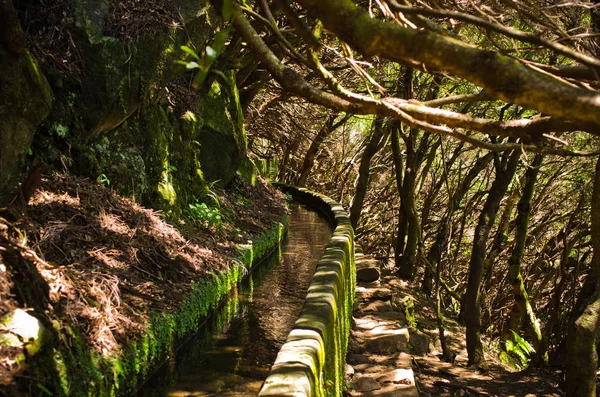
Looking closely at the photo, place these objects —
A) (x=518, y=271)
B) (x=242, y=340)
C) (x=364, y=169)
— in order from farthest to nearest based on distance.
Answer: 1. (x=364, y=169)
2. (x=518, y=271)
3. (x=242, y=340)

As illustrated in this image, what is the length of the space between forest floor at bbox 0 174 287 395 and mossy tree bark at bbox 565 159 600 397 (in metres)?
4.05

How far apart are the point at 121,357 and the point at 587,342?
482 centimetres

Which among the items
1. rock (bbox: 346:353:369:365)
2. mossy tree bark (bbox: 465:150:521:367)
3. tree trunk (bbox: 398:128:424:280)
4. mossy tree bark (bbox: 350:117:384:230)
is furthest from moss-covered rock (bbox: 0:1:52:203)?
mossy tree bark (bbox: 350:117:384:230)

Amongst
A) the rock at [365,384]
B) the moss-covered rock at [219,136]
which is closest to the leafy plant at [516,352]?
the rock at [365,384]

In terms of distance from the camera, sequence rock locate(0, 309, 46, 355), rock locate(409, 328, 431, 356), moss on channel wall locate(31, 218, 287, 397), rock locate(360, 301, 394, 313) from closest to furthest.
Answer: rock locate(0, 309, 46, 355) → moss on channel wall locate(31, 218, 287, 397) → rock locate(360, 301, 394, 313) → rock locate(409, 328, 431, 356)

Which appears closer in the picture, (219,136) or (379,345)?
(379,345)

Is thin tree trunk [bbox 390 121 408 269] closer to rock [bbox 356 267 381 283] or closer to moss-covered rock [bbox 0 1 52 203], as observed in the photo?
rock [bbox 356 267 381 283]

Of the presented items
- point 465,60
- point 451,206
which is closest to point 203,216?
point 451,206

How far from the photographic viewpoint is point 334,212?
12609mm

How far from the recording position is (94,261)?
4.87 metres

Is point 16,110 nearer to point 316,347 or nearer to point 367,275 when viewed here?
point 316,347

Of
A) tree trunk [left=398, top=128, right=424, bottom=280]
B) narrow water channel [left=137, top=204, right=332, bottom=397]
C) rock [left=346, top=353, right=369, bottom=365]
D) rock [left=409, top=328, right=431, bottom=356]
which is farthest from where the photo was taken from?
tree trunk [left=398, top=128, right=424, bottom=280]

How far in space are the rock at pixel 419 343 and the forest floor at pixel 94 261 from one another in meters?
3.55

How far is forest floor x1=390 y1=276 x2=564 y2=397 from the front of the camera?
25.1 feet
